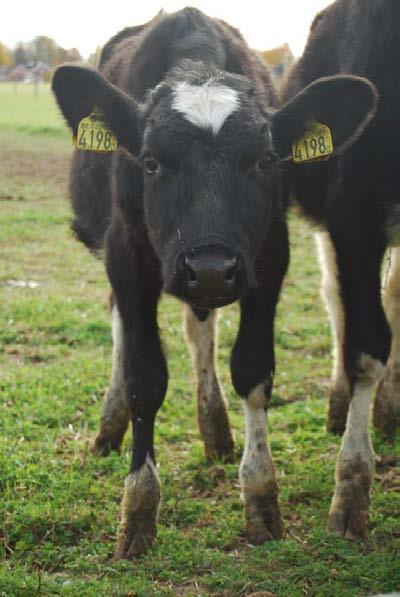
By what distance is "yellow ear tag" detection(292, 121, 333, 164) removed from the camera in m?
4.24

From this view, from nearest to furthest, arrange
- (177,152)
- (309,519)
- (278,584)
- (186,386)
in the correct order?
(278,584), (177,152), (309,519), (186,386)

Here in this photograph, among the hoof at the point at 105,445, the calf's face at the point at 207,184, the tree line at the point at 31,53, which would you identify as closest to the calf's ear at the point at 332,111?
the calf's face at the point at 207,184

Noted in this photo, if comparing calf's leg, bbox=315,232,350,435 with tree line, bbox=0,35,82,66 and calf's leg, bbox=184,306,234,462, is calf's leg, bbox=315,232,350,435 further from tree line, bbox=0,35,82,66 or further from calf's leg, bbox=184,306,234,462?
tree line, bbox=0,35,82,66

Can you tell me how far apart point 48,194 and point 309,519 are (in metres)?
11.9

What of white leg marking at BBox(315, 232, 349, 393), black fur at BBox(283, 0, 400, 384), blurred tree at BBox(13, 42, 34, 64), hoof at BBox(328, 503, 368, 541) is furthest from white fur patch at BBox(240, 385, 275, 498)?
blurred tree at BBox(13, 42, 34, 64)

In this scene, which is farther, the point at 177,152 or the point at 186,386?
the point at 186,386

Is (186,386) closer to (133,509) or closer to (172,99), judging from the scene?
(133,509)

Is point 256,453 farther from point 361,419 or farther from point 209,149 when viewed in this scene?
point 209,149

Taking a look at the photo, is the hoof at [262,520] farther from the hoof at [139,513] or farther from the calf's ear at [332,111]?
the calf's ear at [332,111]

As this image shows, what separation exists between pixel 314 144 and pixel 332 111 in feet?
0.57

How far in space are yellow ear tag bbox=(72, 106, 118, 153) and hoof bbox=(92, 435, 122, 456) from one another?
5.79 ft

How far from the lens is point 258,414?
4453 mm

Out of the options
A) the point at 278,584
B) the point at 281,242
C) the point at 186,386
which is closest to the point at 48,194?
the point at 186,386

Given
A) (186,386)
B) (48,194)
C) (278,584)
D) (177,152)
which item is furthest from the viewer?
(48,194)
